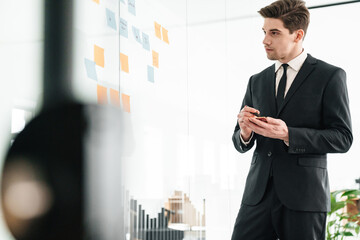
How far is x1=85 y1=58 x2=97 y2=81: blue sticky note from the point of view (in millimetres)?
1178

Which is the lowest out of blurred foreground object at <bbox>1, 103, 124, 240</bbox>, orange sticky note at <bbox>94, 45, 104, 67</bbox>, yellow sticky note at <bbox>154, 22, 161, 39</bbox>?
blurred foreground object at <bbox>1, 103, 124, 240</bbox>

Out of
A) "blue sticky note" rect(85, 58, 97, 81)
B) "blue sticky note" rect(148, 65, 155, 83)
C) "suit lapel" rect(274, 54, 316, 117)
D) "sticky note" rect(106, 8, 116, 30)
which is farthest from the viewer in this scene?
"blue sticky note" rect(148, 65, 155, 83)

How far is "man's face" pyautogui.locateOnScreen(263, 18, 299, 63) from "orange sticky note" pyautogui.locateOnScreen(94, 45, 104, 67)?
65 centimetres

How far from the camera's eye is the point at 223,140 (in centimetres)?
328

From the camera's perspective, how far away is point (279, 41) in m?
1.57

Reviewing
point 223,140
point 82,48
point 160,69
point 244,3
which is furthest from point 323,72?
point 244,3

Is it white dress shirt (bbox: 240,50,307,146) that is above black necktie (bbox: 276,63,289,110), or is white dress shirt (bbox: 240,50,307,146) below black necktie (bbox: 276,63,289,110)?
above

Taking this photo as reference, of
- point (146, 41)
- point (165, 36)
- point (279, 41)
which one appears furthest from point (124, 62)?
point (279, 41)

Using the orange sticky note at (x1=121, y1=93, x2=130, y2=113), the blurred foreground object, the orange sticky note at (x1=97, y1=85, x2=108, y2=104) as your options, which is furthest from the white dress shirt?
the blurred foreground object

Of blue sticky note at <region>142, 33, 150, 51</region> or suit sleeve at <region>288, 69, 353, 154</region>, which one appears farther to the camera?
blue sticky note at <region>142, 33, 150, 51</region>

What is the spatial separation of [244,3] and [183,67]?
1628 mm

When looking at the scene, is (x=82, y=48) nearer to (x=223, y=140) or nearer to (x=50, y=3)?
(x=50, y=3)

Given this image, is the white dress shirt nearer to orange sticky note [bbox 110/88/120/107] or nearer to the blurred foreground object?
orange sticky note [bbox 110/88/120/107]

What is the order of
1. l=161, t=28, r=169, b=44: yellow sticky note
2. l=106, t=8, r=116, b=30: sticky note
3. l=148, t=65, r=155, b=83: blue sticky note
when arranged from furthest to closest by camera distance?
l=161, t=28, r=169, b=44: yellow sticky note < l=148, t=65, r=155, b=83: blue sticky note < l=106, t=8, r=116, b=30: sticky note
